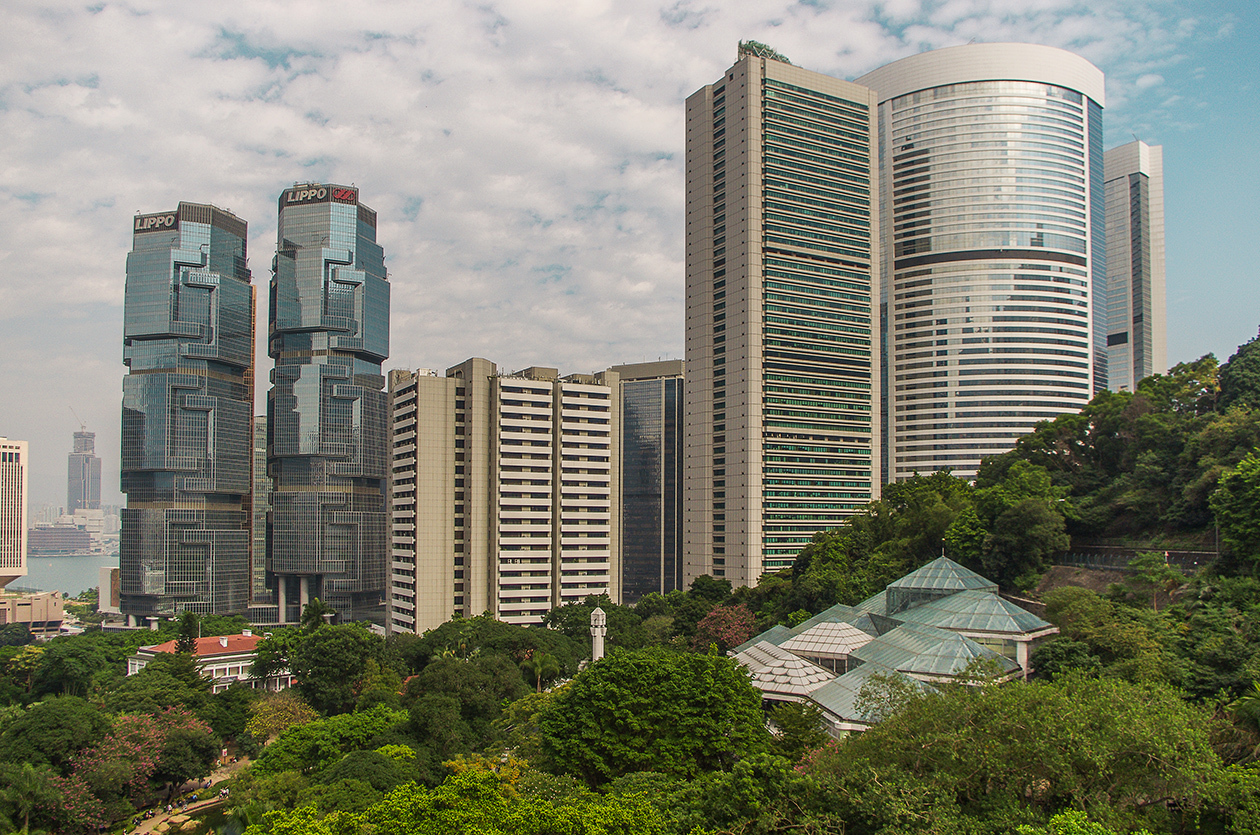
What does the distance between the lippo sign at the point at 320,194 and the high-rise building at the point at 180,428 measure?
14420 mm

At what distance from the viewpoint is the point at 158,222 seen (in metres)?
136

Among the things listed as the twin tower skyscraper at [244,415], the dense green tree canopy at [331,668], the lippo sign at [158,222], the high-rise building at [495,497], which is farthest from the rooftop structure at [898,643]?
the lippo sign at [158,222]

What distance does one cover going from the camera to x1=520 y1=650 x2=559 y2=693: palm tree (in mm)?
61219

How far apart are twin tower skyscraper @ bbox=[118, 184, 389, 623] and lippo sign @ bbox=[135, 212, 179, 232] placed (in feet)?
0.82

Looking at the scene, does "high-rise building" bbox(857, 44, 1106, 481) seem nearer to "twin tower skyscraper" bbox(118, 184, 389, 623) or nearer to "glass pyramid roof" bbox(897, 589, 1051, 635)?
"glass pyramid roof" bbox(897, 589, 1051, 635)

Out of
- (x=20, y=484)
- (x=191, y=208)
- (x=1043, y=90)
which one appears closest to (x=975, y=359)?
(x=1043, y=90)

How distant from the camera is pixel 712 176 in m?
106

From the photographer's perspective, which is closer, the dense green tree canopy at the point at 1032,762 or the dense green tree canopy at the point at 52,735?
the dense green tree canopy at the point at 1032,762

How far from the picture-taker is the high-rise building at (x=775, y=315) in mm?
100438

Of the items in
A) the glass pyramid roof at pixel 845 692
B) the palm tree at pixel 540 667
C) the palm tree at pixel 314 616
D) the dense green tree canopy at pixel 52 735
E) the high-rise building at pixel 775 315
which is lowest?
the palm tree at pixel 540 667

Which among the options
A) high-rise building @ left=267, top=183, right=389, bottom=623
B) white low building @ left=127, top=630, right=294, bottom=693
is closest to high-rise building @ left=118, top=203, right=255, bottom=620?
high-rise building @ left=267, top=183, right=389, bottom=623

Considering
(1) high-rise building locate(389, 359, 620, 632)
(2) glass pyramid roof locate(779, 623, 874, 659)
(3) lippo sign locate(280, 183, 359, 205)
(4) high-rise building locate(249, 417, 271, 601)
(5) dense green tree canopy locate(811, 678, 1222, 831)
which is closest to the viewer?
(5) dense green tree canopy locate(811, 678, 1222, 831)

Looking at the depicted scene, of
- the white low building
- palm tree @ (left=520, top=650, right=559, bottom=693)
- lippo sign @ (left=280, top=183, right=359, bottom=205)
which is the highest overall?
lippo sign @ (left=280, top=183, right=359, bottom=205)

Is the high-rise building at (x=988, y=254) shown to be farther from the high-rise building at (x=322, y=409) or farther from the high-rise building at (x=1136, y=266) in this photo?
the high-rise building at (x=322, y=409)
